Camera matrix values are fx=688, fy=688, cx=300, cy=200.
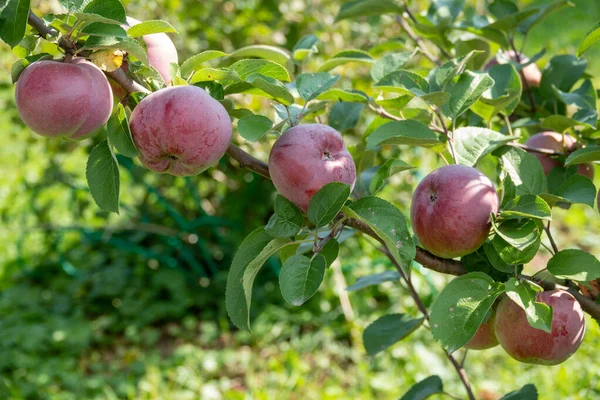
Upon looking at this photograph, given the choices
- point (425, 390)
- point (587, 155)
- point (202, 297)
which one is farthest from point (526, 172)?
point (202, 297)

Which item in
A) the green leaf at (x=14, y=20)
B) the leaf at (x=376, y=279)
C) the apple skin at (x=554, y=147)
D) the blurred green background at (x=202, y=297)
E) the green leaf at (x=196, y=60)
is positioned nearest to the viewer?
the green leaf at (x=14, y=20)

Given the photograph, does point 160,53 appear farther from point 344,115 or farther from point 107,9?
point 344,115

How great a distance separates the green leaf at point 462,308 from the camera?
0.73 m

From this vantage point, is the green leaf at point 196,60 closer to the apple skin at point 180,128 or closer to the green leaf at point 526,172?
the apple skin at point 180,128

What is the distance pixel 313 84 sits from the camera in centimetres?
82

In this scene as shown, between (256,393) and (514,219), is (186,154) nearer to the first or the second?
(514,219)

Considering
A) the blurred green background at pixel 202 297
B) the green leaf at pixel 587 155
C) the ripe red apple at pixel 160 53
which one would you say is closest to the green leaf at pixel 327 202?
the ripe red apple at pixel 160 53

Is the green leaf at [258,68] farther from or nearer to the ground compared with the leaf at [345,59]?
farther from the ground

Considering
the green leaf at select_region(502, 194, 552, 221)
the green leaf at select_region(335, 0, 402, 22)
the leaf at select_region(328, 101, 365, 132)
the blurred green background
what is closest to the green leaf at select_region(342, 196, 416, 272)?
the green leaf at select_region(502, 194, 552, 221)

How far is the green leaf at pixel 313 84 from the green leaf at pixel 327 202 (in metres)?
0.14

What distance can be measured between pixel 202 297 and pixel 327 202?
→ 83.7 inches

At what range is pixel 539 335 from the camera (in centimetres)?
79

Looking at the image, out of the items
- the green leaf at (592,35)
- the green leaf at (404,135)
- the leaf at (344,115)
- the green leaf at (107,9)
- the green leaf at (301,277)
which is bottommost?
the leaf at (344,115)

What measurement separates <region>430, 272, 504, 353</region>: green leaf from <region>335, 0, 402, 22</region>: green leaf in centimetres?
62
